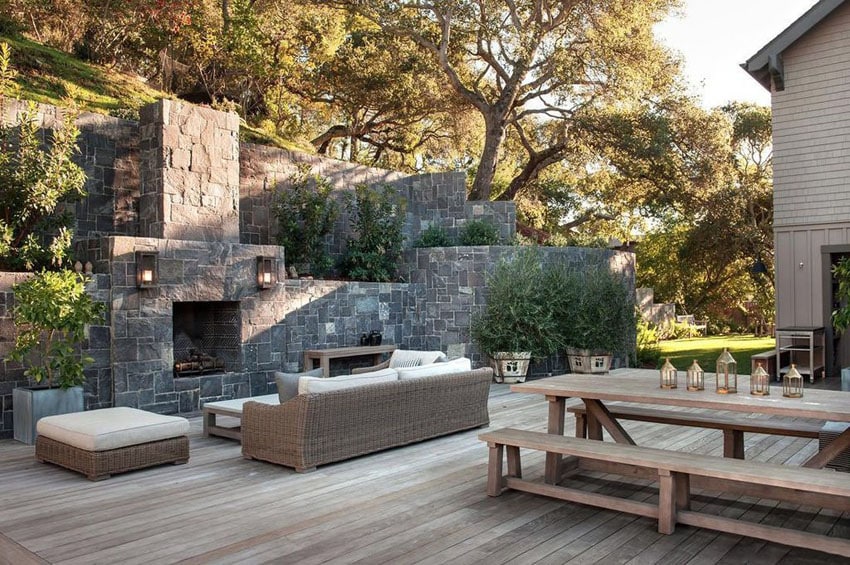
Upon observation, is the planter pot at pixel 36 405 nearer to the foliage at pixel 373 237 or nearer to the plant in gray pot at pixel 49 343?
the plant in gray pot at pixel 49 343

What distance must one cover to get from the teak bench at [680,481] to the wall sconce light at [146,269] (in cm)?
480

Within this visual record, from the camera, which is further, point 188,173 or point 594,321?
point 594,321

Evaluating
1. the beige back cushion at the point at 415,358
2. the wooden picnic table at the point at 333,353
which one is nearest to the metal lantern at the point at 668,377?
the beige back cushion at the point at 415,358

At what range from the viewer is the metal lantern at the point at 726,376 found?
4.56 meters

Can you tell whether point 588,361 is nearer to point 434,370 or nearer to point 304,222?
point 304,222

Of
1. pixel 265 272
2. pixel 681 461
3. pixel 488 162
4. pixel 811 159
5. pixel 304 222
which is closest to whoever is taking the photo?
pixel 681 461

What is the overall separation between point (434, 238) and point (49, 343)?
7.04m

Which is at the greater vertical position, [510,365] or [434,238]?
[434,238]

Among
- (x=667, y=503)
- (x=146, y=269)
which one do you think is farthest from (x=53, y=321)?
(x=667, y=503)

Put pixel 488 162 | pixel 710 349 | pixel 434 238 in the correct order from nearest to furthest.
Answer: pixel 434 238 < pixel 488 162 < pixel 710 349

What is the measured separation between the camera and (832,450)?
4.38 metres

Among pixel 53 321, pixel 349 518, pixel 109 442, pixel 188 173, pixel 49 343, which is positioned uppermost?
pixel 188 173

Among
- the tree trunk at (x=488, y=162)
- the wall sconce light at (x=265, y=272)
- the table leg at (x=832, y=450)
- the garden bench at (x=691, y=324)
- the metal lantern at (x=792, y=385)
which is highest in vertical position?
the tree trunk at (x=488, y=162)

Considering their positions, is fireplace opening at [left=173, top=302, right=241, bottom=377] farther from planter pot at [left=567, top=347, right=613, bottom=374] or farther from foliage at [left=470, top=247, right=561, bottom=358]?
planter pot at [left=567, top=347, right=613, bottom=374]
